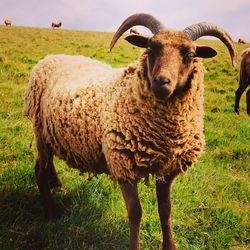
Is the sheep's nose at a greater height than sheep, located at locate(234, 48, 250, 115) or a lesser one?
lesser

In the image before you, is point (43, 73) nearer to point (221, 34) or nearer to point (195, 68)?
point (195, 68)

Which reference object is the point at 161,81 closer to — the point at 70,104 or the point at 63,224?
the point at 70,104

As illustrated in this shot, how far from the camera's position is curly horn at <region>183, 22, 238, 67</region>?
5.78 ft

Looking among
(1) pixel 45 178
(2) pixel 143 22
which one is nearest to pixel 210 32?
(2) pixel 143 22

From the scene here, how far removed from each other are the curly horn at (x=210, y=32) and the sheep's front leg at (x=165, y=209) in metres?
1.18

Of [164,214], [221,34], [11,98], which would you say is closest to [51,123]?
[164,214]

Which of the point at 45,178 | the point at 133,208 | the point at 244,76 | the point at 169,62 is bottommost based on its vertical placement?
the point at 45,178

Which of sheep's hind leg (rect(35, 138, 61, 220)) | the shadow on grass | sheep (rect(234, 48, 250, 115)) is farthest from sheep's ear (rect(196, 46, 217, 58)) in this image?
sheep (rect(234, 48, 250, 115))

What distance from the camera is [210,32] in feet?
6.15

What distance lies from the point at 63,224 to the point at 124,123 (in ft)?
4.09

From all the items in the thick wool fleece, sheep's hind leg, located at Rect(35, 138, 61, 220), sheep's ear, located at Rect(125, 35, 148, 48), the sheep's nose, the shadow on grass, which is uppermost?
sheep's ear, located at Rect(125, 35, 148, 48)

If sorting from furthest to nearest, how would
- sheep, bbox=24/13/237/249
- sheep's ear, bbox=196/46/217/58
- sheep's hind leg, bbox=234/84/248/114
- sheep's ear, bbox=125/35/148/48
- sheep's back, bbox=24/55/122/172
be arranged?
sheep's hind leg, bbox=234/84/248/114 < sheep's back, bbox=24/55/122/172 < sheep's ear, bbox=125/35/148/48 < sheep's ear, bbox=196/46/217/58 < sheep, bbox=24/13/237/249

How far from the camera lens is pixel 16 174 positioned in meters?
2.58

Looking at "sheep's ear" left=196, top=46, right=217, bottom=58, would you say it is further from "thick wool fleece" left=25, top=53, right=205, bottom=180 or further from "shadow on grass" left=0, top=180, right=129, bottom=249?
"shadow on grass" left=0, top=180, right=129, bottom=249
